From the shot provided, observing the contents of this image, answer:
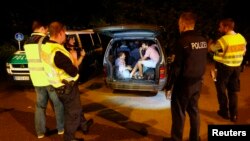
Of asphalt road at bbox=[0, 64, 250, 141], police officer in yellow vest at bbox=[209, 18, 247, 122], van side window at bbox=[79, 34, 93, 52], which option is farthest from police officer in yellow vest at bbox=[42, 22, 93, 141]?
van side window at bbox=[79, 34, 93, 52]

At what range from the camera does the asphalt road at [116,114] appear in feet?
21.5

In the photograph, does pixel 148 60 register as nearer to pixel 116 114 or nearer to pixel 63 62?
pixel 116 114

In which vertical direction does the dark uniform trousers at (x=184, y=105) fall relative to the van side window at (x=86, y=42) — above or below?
below

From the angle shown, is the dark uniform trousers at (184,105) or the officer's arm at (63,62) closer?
the officer's arm at (63,62)

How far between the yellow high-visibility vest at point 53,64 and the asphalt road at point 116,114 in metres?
1.51

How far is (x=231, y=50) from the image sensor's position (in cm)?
681

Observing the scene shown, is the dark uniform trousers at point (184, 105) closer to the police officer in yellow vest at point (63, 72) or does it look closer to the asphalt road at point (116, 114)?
the asphalt road at point (116, 114)

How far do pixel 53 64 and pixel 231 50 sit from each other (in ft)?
11.7

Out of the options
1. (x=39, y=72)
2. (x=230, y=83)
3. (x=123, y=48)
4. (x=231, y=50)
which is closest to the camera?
(x=39, y=72)

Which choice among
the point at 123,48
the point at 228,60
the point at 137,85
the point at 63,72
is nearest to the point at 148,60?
the point at 123,48

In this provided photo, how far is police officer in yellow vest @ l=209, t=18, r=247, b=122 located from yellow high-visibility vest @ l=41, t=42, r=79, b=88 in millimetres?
3119

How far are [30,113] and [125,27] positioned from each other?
2.99 m

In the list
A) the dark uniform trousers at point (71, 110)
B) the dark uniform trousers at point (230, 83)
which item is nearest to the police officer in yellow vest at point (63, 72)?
the dark uniform trousers at point (71, 110)

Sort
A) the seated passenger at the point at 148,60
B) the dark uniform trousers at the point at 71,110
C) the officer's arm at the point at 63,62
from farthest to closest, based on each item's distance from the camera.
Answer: the seated passenger at the point at 148,60, the dark uniform trousers at the point at 71,110, the officer's arm at the point at 63,62
